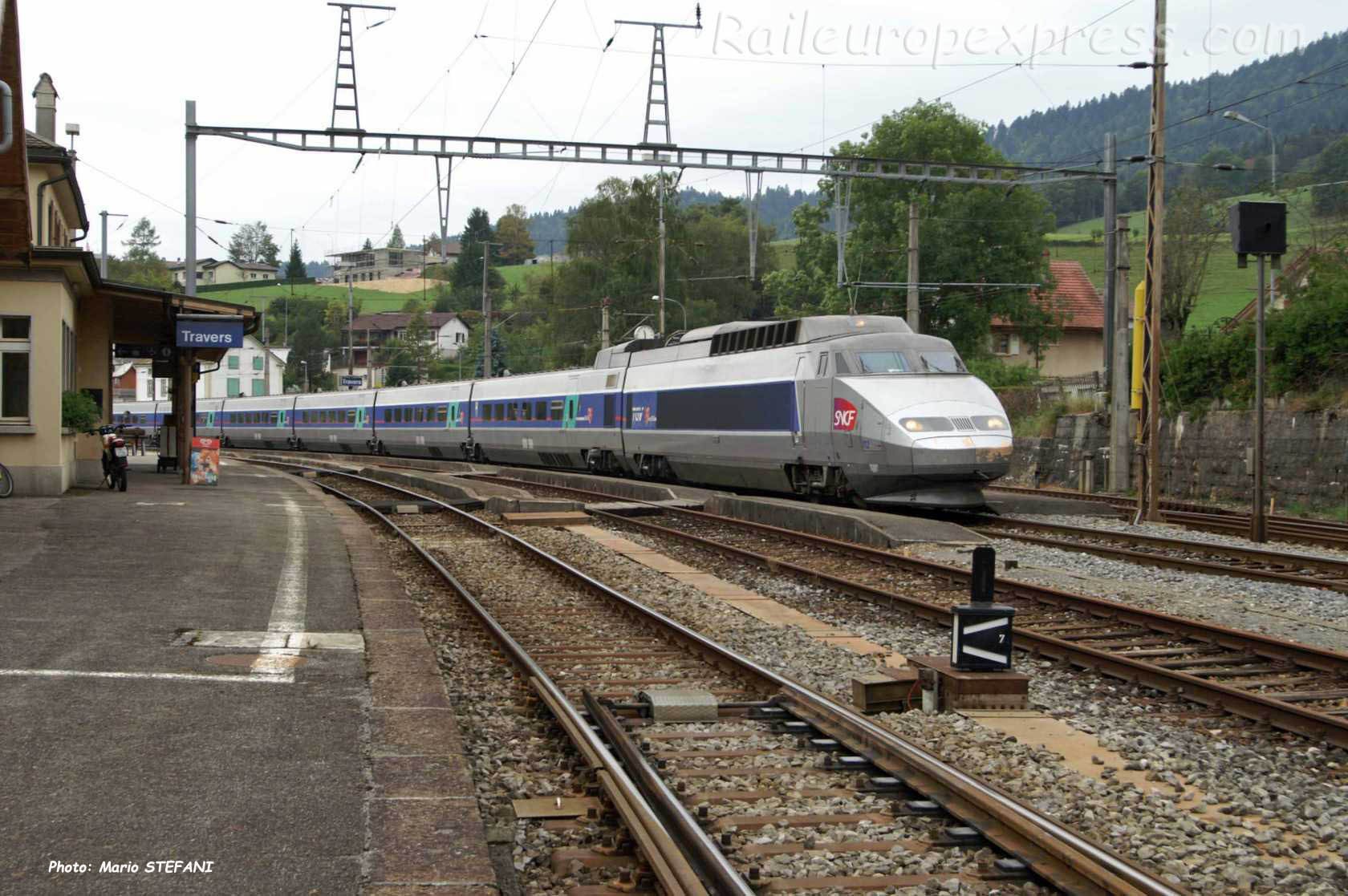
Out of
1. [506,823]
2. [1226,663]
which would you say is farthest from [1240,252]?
[506,823]

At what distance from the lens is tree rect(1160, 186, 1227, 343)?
44469mm

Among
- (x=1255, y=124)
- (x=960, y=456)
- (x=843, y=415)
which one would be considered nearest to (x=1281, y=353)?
(x=1255, y=124)

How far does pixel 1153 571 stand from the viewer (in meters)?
14.2

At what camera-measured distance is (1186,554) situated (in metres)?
15.9

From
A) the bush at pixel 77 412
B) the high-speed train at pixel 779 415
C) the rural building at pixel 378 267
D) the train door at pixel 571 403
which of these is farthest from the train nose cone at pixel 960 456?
the rural building at pixel 378 267

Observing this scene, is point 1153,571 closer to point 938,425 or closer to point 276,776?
point 938,425

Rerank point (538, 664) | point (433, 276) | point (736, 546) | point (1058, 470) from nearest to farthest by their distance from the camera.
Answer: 1. point (538, 664)
2. point (736, 546)
3. point (1058, 470)
4. point (433, 276)

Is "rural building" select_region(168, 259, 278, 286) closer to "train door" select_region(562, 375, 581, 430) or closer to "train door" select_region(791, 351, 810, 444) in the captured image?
"train door" select_region(562, 375, 581, 430)

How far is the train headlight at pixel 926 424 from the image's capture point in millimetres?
18406

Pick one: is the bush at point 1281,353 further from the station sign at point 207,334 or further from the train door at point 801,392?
the station sign at point 207,334

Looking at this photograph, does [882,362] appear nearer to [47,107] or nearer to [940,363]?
[940,363]

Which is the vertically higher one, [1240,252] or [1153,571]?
[1240,252]

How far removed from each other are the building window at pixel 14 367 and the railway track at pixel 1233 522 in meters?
18.2

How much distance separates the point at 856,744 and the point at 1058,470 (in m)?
26.8
